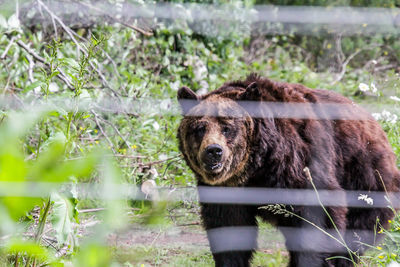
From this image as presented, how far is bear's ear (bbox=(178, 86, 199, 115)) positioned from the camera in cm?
347

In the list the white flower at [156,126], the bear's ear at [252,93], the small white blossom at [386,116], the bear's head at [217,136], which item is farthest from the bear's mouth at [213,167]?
the small white blossom at [386,116]

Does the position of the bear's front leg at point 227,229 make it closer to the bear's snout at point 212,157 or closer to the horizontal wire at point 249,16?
the bear's snout at point 212,157

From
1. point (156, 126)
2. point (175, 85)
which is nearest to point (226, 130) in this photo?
point (156, 126)

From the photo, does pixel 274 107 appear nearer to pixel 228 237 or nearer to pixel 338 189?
pixel 338 189

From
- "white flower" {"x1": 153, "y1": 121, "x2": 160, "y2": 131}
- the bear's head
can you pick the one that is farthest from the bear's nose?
"white flower" {"x1": 153, "y1": 121, "x2": 160, "y2": 131}

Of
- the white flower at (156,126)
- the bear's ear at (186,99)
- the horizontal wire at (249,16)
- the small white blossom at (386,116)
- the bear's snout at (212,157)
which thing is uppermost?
the horizontal wire at (249,16)

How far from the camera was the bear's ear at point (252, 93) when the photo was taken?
3256 mm

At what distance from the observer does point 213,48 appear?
742 cm

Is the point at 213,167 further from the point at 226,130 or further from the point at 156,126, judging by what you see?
the point at 156,126

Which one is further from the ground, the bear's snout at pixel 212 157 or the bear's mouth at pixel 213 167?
the bear's snout at pixel 212 157

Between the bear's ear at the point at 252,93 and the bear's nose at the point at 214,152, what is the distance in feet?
1.30

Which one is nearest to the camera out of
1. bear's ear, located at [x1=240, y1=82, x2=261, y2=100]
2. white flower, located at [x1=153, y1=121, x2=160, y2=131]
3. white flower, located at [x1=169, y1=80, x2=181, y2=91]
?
bear's ear, located at [x1=240, y1=82, x2=261, y2=100]

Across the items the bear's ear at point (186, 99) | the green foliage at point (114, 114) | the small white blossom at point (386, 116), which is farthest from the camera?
the small white blossom at point (386, 116)

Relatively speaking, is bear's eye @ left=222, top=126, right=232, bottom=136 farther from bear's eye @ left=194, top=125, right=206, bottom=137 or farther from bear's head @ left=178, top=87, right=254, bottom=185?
bear's eye @ left=194, top=125, right=206, bottom=137
